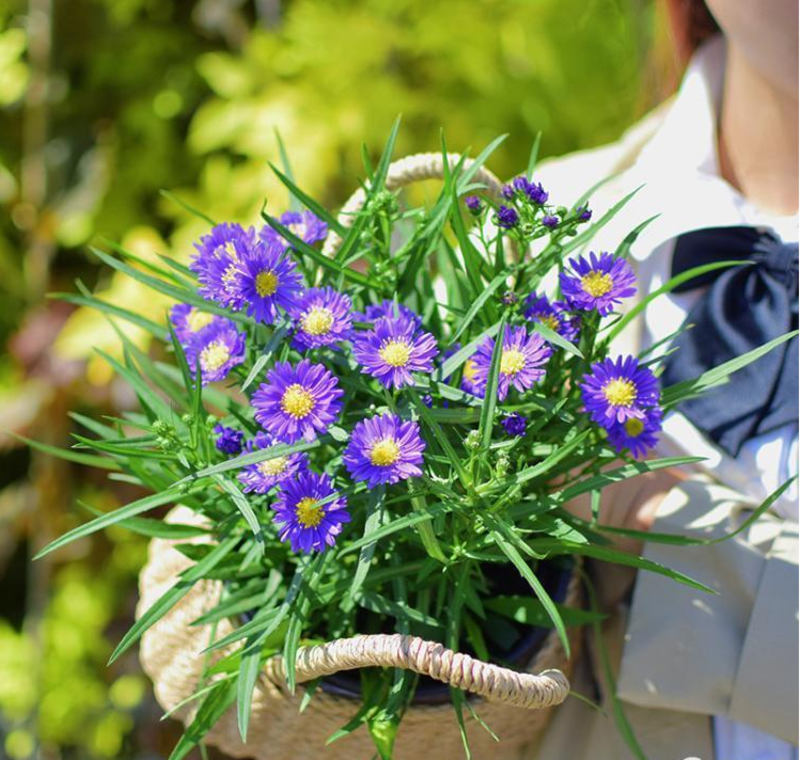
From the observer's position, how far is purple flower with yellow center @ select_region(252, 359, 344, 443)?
1.78 feet

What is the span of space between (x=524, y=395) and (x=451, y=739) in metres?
0.24

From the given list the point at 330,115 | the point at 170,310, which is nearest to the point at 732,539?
the point at 170,310

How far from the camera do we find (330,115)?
1.38 meters

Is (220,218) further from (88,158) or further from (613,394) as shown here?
(613,394)

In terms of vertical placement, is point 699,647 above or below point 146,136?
below

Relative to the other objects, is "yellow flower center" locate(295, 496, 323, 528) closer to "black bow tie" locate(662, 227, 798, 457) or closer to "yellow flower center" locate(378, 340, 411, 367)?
"yellow flower center" locate(378, 340, 411, 367)

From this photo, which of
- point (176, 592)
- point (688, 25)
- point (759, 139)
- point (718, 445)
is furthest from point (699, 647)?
point (688, 25)

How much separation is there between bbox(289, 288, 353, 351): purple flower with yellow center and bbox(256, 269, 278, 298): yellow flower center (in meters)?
0.02

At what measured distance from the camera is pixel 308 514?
549mm

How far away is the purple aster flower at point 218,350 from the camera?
23.3 inches

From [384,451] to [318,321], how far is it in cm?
9

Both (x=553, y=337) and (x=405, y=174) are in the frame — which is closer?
(x=553, y=337)

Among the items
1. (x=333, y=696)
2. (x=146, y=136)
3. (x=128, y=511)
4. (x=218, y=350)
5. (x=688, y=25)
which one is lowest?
(x=333, y=696)

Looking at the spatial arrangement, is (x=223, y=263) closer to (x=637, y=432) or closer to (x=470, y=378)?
(x=470, y=378)
